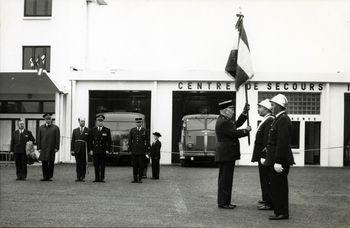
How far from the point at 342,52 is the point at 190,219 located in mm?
21887

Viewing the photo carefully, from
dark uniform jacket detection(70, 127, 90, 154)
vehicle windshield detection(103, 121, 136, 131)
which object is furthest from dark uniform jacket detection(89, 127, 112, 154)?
vehicle windshield detection(103, 121, 136, 131)

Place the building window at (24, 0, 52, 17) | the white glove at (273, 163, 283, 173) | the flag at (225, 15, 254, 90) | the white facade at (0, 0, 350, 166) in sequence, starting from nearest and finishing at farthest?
the white glove at (273, 163, 283, 173), the flag at (225, 15, 254, 90), the white facade at (0, 0, 350, 166), the building window at (24, 0, 52, 17)

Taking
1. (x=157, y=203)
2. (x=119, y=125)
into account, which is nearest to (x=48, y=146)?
(x=157, y=203)

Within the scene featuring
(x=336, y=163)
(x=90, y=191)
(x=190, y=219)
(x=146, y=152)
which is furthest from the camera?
(x=336, y=163)

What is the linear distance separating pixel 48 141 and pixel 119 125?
8908 millimetres

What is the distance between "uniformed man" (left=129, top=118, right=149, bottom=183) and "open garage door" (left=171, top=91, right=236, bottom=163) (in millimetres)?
10673

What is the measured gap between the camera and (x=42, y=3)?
3180cm

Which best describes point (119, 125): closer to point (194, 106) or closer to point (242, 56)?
point (194, 106)

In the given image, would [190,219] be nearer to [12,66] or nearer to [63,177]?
[63,177]

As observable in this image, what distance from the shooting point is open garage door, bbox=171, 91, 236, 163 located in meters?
30.2

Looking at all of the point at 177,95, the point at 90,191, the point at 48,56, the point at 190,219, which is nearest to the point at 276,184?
the point at 190,219

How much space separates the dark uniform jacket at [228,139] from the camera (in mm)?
12789

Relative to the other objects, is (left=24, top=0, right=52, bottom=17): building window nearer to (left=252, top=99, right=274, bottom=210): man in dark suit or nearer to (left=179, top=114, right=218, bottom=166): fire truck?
(left=179, top=114, right=218, bottom=166): fire truck

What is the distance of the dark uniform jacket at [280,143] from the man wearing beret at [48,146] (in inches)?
361
